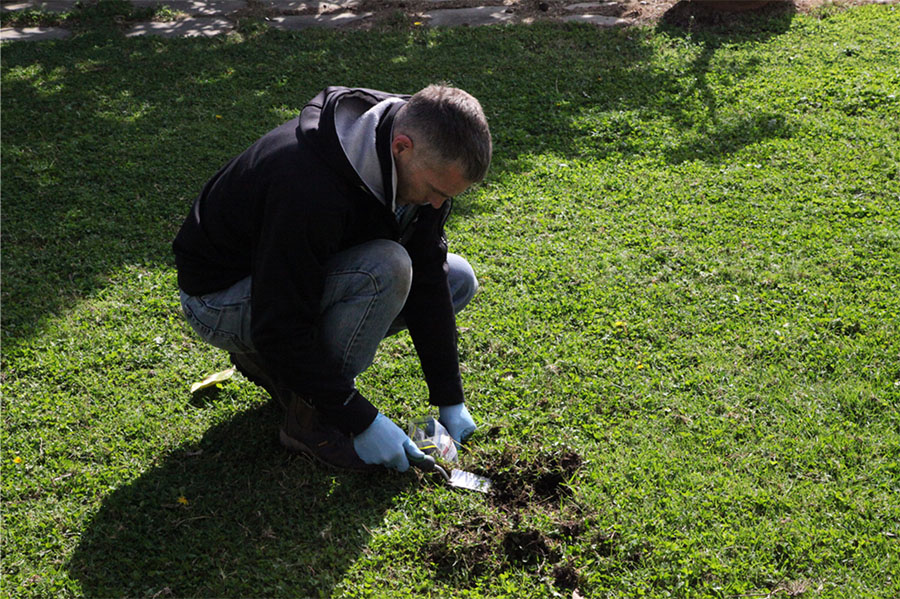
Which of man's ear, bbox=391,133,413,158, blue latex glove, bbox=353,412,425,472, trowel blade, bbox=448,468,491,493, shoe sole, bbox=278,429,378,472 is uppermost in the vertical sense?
man's ear, bbox=391,133,413,158

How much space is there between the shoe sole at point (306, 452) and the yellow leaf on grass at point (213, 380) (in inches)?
17.8

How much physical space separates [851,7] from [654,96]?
2.76 meters

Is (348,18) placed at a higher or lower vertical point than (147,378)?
higher

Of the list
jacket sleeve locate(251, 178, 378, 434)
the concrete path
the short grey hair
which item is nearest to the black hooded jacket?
jacket sleeve locate(251, 178, 378, 434)

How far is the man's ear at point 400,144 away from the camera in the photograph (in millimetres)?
2417

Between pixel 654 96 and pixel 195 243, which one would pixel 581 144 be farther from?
pixel 195 243

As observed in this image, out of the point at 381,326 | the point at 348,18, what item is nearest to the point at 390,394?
the point at 381,326

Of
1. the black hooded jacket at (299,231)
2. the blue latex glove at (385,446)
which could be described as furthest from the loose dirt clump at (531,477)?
the black hooded jacket at (299,231)

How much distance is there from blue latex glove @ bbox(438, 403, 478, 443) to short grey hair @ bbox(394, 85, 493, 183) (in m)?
0.98

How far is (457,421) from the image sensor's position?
10.1ft

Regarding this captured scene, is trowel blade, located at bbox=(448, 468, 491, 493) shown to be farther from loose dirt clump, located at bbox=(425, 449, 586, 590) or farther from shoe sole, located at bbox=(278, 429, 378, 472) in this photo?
shoe sole, located at bbox=(278, 429, 378, 472)

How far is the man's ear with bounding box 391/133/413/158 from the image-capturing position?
7.93 feet

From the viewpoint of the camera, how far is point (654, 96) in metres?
6.00

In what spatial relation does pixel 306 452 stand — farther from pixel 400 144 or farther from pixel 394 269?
pixel 400 144
